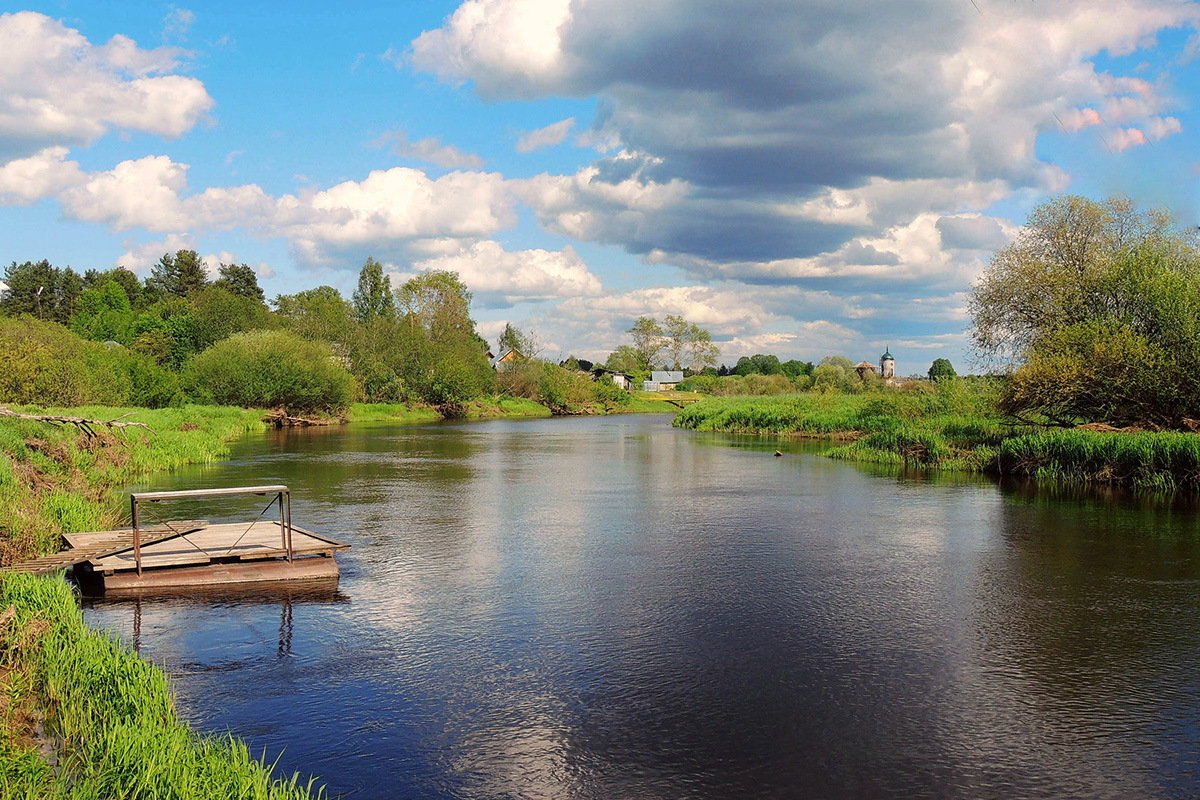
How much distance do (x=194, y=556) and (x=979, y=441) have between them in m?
28.9

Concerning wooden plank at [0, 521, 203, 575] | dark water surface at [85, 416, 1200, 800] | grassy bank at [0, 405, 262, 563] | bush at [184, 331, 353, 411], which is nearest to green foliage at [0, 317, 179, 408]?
grassy bank at [0, 405, 262, 563]

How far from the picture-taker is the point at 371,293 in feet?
366

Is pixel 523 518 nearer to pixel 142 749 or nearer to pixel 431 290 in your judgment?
pixel 142 749

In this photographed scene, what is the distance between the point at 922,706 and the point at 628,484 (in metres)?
19.6

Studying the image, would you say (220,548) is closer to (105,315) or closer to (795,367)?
(105,315)

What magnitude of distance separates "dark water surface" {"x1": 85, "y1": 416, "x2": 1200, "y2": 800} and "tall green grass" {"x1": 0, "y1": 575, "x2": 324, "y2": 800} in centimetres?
64

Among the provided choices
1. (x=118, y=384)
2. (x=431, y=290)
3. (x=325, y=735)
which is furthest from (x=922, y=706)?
(x=431, y=290)

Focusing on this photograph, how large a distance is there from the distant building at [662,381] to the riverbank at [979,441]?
96528 mm

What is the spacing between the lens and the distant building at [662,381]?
149 metres

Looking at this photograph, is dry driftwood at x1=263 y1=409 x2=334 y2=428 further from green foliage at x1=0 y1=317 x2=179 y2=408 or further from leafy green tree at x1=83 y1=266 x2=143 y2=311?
leafy green tree at x1=83 y1=266 x2=143 y2=311

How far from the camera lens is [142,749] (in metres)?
6.52

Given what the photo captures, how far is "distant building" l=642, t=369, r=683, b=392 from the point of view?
149m

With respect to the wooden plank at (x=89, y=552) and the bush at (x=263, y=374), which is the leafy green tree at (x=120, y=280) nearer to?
the bush at (x=263, y=374)

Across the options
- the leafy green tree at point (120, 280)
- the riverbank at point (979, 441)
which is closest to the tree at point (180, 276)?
the leafy green tree at point (120, 280)
